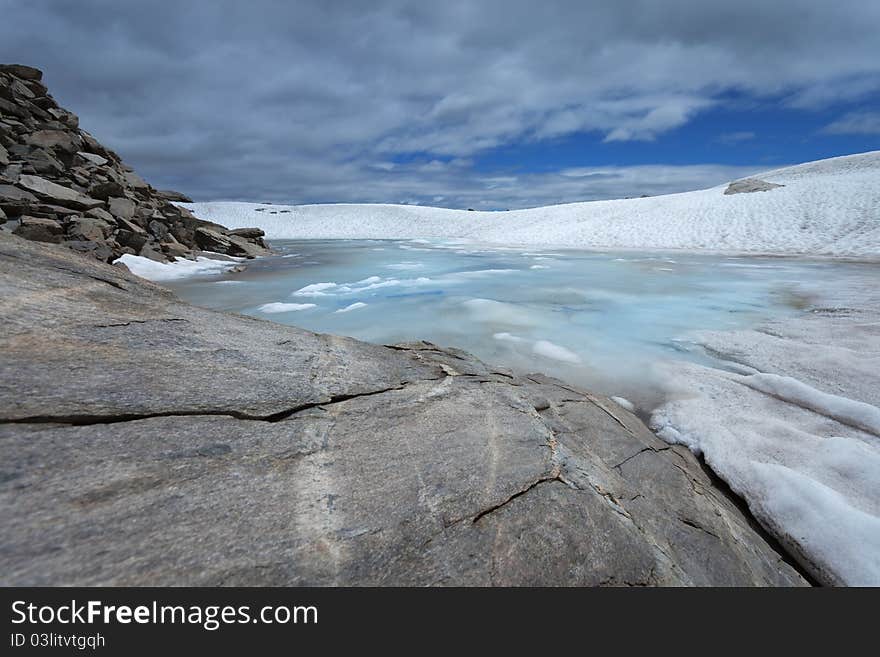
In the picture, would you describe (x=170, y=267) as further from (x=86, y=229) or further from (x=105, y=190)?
(x=105, y=190)

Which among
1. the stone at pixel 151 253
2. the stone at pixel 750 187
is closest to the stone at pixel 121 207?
the stone at pixel 151 253

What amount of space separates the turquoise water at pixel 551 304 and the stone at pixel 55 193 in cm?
291

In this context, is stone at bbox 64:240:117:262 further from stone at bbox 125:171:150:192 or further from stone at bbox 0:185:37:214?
stone at bbox 125:171:150:192

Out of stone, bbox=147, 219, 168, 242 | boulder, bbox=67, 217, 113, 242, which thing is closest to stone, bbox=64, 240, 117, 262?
boulder, bbox=67, 217, 113, 242

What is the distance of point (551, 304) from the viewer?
7426 mm

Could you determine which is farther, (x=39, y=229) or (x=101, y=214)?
(x=101, y=214)

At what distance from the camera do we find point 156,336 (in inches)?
90.2

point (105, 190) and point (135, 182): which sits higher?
point (135, 182)

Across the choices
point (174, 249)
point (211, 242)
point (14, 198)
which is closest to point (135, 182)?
point (211, 242)

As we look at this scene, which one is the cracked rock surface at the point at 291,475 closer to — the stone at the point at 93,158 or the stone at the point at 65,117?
the stone at the point at 93,158

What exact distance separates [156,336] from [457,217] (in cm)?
4012

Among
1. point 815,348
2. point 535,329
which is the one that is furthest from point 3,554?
point 815,348

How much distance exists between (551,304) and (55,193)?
11.2 m
